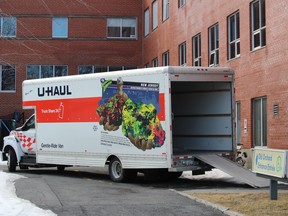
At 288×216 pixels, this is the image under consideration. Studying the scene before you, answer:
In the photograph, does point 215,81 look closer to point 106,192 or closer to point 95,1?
point 106,192

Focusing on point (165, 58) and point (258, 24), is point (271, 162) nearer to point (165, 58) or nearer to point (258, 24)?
point (258, 24)

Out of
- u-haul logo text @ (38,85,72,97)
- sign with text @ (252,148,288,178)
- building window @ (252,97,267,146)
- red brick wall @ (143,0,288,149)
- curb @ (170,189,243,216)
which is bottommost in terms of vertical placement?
curb @ (170,189,243,216)

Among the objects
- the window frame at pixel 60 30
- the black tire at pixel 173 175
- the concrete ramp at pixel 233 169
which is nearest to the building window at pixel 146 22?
the window frame at pixel 60 30

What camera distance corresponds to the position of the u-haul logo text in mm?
16516

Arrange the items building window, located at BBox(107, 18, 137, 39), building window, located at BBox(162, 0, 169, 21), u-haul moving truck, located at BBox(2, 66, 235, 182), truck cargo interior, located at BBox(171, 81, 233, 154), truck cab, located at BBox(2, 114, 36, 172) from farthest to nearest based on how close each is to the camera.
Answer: building window, located at BBox(107, 18, 137, 39) → building window, located at BBox(162, 0, 169, 21) → truck cab, located at BBox(2, 114, 36, 172) → truck cargo interior, located at BBox(171, 81, 233, 154) → u-haul moving truck, located at BBox(2, 66, 235, 182)

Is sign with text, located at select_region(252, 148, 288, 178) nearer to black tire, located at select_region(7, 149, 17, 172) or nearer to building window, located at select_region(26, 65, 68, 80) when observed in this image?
black tire, located at select_region(7, 149, 17, 172)

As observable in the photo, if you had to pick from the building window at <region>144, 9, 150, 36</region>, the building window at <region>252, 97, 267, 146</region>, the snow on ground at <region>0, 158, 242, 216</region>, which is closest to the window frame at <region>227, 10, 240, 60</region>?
the building window at <region>252, 97, 267, 146</region>

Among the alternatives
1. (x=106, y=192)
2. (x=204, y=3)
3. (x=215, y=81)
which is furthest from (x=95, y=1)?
(x=106, y=192)

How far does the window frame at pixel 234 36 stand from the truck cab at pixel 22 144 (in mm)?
8788

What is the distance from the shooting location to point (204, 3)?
24.7m

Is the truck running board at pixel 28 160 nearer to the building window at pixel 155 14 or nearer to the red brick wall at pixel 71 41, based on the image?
the building window at pixel 155 14

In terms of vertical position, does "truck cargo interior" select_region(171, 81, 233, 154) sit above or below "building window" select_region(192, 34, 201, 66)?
below

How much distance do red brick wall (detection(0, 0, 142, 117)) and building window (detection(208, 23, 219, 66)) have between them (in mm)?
13325

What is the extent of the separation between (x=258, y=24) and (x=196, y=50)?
7199mm
